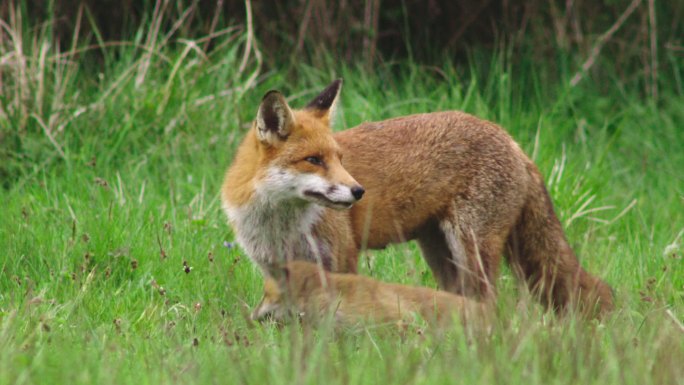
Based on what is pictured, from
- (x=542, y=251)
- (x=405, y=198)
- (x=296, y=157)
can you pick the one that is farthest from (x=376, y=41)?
(x=296, y=157)

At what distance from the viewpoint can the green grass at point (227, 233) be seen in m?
3.85

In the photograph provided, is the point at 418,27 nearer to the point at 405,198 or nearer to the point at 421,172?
the point at 421,172

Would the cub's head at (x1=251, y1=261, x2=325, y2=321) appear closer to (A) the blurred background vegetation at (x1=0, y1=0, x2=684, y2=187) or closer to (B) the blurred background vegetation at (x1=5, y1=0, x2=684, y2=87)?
(A) the blurred background vegetation at (x1=0, y1=0, x2=684, y2=187)

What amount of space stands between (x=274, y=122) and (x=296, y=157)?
0.26 m

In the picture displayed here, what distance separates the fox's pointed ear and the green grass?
1034 mm

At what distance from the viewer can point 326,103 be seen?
6.46 m

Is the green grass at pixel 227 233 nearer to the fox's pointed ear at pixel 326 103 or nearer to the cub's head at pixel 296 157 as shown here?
the cub's head at pixel 296 157

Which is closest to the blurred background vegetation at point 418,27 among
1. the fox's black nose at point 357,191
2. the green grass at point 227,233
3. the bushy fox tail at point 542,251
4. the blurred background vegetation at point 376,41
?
the blurred background vegetation at point 376,41

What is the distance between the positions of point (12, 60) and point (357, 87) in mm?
3032

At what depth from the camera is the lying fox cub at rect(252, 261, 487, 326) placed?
186 inches

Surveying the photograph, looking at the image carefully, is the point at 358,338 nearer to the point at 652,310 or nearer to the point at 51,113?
the point at 652,310

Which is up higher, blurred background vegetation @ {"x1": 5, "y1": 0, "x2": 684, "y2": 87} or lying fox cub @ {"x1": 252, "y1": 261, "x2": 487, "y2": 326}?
lying fox cub @ {"x1": 252, "y1": 261, "x2": 487, "y2": 326}

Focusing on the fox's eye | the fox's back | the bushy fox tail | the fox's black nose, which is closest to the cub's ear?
the fox's eye

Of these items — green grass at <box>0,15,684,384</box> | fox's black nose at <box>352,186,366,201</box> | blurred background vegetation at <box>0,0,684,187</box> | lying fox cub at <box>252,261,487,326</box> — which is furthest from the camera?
blurred background vegetation at <box>0,0,684,187</box>
